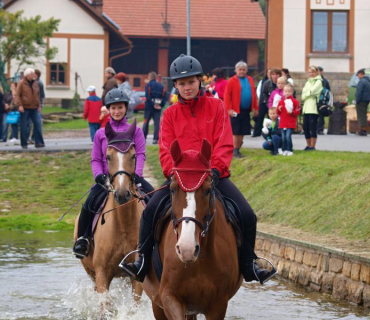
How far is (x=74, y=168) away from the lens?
24.2 meters

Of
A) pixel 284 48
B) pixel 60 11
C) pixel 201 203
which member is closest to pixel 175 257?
pixel 201 203

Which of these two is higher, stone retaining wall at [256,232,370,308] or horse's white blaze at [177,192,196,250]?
horse's white blaze at [177,192,196,250]

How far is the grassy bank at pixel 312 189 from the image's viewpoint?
14.0 meters

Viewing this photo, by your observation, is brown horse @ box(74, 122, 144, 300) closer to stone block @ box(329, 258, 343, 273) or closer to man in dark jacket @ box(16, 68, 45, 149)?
stone block @ box(329, 258, 343, 273)

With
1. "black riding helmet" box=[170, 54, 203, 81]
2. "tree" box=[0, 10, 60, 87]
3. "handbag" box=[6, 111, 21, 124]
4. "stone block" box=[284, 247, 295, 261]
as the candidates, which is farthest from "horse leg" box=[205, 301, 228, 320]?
"tree" box=[0, 10, 60, 87]

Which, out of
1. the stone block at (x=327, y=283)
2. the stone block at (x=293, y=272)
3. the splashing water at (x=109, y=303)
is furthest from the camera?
the stone block at (x=293, y=272)

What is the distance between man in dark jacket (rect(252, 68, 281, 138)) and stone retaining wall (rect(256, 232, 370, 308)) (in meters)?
10.5

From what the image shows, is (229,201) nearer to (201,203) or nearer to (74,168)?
(201,203)

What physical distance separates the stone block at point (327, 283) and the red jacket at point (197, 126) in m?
4.04

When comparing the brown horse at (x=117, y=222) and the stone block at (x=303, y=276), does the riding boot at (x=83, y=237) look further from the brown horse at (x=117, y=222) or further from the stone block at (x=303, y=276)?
the stone block at (x=303, y=276)

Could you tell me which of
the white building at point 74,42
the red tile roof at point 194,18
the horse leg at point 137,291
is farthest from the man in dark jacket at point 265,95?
the red tile roof at point 194,18

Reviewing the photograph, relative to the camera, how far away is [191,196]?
23.3 ft

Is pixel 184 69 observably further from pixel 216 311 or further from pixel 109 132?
pixel 109 132

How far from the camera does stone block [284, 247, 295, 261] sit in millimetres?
13086
